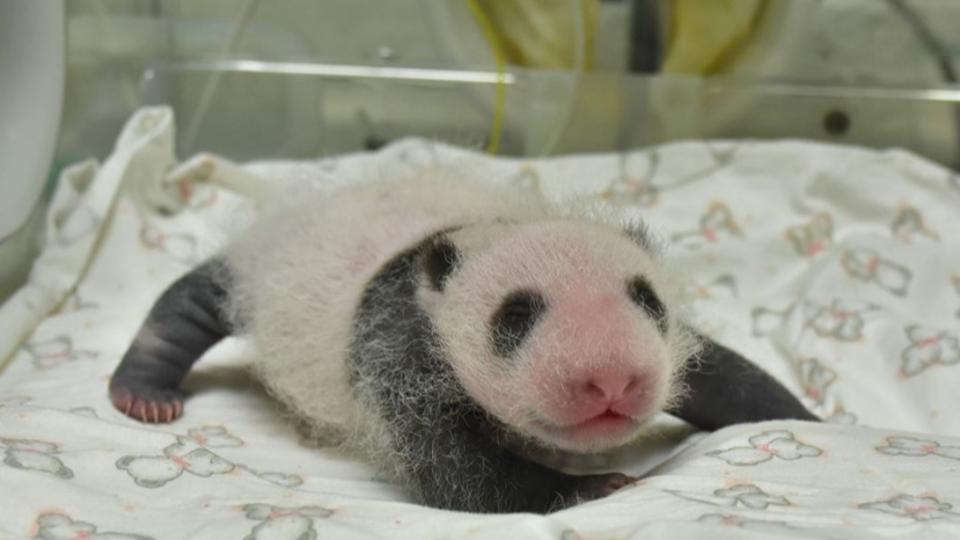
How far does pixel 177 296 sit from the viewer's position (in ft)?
7.19

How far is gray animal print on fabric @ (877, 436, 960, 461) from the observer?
5.09 feet

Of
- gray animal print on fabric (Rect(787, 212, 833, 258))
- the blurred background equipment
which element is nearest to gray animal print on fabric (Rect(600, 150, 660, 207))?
the blurred background equipment

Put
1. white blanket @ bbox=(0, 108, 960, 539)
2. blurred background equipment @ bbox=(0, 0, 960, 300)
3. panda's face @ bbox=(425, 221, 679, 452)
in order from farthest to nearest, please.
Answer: blurred background equipment @ bbox=(0, 0, 960, 300), panda's face @ bbox=(425, 221, 679, 452), white blanket @ bbox=(0, 108, 960, 539)

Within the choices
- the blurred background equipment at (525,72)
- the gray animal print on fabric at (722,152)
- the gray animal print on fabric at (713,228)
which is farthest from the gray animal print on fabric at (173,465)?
the gray animal print on fabric at (722,152)

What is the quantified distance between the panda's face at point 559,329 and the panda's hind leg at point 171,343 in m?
0.68

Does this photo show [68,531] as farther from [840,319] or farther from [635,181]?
[635,181]

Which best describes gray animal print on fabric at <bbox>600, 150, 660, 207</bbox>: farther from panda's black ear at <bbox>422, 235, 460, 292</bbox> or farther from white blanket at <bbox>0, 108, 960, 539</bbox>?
panda's black ear at <bbox>422, 235, 460, 292</bbox>

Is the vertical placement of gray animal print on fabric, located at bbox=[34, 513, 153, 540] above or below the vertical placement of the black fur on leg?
below

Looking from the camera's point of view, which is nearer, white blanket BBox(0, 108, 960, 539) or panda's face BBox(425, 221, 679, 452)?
white blanket BBox(0, 108, 960, 539)

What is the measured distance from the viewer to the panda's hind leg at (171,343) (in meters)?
2.01

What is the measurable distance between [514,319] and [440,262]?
0.21 meters

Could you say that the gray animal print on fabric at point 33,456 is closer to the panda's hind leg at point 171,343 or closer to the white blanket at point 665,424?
the white blanket at point 665,424

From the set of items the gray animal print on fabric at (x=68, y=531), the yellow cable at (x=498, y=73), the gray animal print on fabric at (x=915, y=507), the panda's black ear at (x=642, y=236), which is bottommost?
the gray animal print on fabric at (x=68, y=531)

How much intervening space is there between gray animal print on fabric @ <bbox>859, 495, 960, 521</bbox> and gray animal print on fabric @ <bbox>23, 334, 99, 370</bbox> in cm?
170
